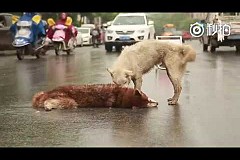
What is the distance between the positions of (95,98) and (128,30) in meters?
14.3

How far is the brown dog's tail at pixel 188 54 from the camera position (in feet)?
25.6

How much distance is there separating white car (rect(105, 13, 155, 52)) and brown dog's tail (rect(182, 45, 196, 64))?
1291cm

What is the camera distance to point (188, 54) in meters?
7.83

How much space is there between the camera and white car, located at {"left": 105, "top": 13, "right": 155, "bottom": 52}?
21.2 meters

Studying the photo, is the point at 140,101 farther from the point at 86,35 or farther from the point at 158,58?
the point at 86,35

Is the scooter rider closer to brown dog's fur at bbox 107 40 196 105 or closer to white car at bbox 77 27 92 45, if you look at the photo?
brown dog's fur at bbox 107 40 196 105

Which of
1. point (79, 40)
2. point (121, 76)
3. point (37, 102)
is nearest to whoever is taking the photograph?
point (121, 76)

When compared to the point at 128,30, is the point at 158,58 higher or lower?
higher

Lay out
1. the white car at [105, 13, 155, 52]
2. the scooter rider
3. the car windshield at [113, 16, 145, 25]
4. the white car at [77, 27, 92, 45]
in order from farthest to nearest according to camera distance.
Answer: the white car at [77, 27, 92, 45] → the car windshield at [113, 16, 145, 25] → the white car at [105, 13, 155, 52] → the scooter rider

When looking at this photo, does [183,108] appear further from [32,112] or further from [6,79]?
[6,79]

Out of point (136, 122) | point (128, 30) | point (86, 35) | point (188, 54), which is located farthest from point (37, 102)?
point (86, 35)

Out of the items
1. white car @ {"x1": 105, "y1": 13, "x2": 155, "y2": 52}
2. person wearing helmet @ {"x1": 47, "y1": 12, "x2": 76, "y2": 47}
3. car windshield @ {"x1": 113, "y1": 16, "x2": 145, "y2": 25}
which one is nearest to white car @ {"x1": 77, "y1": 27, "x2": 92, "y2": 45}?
white car @ {"x1": 105, "y1": 13, "x2": 155, "y2": 52}
